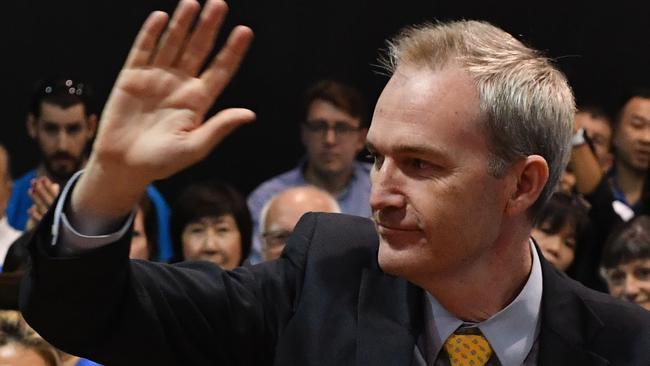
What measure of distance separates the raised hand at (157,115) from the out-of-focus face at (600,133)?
4115 millimetres

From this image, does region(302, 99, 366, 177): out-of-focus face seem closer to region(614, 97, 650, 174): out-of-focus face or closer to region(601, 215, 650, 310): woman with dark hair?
region(614, 97, 650, 174): out-of-focus face

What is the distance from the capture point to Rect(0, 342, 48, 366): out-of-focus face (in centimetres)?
290

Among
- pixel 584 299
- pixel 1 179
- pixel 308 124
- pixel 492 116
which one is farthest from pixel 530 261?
pixel 308 124

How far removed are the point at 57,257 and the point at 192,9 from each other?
40 cm

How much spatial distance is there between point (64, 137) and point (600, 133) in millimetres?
2351

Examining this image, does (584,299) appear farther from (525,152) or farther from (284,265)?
(284,265)

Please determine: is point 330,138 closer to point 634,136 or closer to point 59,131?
point 59,131

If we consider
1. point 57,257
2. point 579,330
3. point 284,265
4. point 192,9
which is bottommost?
point 579,330

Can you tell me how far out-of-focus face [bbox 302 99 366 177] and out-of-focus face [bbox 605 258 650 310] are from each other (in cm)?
170

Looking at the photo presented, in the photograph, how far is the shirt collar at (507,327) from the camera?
85.7 inches

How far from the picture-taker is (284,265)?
7.21ft

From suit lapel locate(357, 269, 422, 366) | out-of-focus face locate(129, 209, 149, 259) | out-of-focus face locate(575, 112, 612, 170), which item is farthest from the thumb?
out-of-focus face locate(575, 112, 612, 170)

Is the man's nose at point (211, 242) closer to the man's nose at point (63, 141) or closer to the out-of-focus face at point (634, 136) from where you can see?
the man's nose at point (63, 141)

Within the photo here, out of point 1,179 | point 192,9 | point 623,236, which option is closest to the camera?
point 192,9
